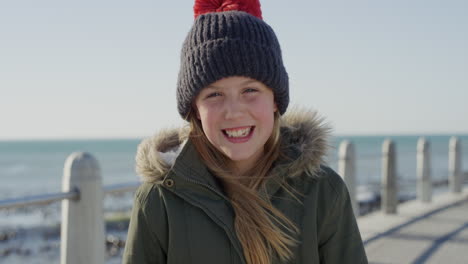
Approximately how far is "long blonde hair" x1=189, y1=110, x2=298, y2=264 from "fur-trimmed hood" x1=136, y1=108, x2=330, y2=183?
73mm

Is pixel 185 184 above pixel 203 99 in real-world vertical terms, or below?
below

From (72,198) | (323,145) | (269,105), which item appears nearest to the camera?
(269,105)

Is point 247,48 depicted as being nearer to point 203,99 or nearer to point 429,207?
point 203,99

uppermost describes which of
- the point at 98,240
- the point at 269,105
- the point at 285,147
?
the point at 269,105

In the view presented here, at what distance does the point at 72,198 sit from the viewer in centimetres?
329

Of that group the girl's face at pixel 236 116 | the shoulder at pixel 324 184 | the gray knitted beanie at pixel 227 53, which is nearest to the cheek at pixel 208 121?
the girl's face at pixel 236 116

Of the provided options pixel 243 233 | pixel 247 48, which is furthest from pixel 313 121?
pixel 243 233

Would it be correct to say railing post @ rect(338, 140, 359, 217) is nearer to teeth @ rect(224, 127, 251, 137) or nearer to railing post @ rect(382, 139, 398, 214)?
railing post @ rect(382, 139, 398, 214)

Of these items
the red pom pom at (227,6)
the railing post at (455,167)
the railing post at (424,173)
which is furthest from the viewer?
the railing post at (455,167)

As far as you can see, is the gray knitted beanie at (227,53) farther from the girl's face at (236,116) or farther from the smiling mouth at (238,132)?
the smiling mouth at (238,132)

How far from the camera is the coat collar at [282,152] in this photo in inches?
80.3

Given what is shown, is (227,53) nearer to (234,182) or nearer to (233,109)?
(233,109)

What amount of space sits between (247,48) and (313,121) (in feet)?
1.61

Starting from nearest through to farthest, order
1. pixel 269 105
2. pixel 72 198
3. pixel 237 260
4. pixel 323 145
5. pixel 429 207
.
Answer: pixel 237 260 < pixel 269 105 < pixel 323 145 < pixel 72 198 < pixel 429 207
